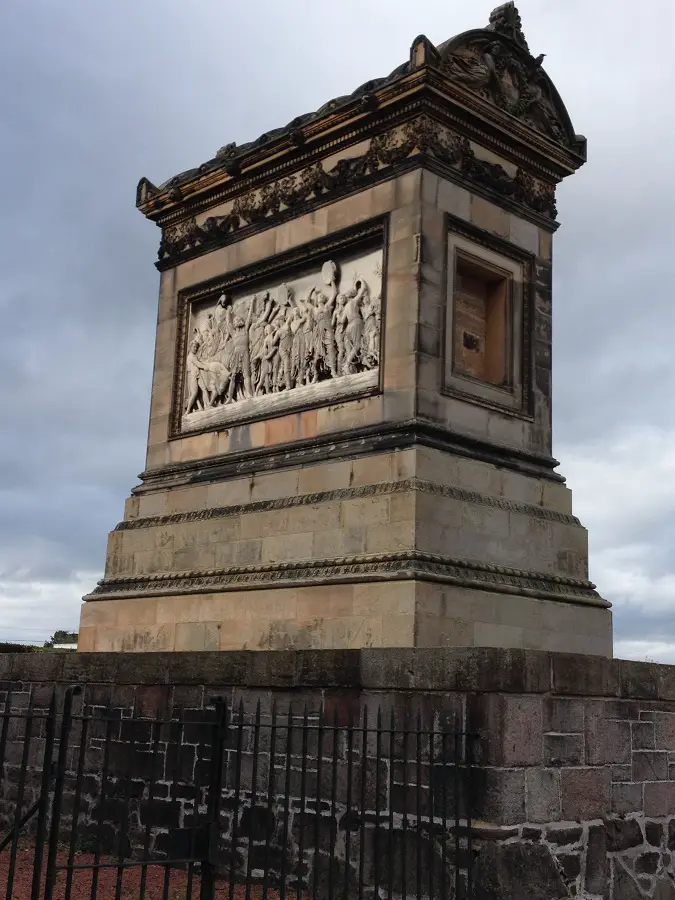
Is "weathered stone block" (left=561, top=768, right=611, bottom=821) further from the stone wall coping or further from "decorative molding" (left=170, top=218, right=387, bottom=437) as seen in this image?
"decorative molding" (left=170, top=218, right=387, bottom=437)

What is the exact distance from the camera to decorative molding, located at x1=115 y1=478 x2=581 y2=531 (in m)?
11.8

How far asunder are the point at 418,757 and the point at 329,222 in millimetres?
7659

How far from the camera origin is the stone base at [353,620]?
11.2 metres

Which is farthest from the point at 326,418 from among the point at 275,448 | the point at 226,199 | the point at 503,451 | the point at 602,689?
the point at 602,689

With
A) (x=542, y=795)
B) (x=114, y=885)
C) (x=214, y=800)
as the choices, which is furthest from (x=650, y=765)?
(x=114, y=885)

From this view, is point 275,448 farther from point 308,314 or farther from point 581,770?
point 581,770

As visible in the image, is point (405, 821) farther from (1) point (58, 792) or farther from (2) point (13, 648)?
(2) point (13, 648)

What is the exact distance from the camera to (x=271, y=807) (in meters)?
9.48

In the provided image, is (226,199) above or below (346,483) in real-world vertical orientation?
above

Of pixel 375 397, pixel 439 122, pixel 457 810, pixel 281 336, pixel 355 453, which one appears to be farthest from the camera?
pixel 281 336

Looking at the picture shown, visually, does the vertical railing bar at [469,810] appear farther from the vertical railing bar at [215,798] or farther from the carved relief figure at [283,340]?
the carved relief figure at [283,340]

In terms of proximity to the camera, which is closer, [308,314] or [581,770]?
[581,770]

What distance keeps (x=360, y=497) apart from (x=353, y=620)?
4.43ft

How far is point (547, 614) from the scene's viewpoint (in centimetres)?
1259
